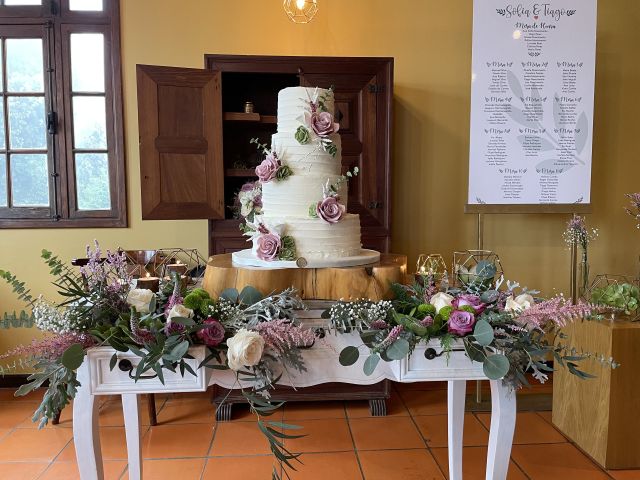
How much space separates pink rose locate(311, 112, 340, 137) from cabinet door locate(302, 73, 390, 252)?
1.09 m

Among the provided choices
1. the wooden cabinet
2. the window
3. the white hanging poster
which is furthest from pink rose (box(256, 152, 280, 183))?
the window

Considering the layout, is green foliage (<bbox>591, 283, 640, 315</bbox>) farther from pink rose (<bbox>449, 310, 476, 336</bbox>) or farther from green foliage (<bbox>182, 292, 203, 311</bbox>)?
green foliage (<bbox>182, 292, 203, 311</bbox>)

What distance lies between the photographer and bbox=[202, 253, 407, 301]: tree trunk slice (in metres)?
1.49

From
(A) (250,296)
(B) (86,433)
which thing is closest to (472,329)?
(A) (250,296)

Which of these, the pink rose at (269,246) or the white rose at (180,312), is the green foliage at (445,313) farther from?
the white rose at (180,312)

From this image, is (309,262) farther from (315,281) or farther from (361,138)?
(361,138)

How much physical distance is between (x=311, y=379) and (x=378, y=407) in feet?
4.82

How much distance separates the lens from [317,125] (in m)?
1.62

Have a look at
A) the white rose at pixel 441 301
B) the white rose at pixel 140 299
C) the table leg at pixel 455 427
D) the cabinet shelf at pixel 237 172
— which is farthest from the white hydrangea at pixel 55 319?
the cabinet shelf at pixel 237 172

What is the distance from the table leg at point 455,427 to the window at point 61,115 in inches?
90.9

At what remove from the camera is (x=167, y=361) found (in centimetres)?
123

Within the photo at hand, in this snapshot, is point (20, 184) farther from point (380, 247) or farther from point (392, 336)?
point (392, 336)

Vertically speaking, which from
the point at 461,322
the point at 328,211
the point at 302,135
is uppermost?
the point at 302,135

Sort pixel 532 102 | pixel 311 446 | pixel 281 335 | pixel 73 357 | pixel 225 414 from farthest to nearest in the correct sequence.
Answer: pixel 532 102, pixel 225 414, pixel 311 446, pixel 281 335, pixel 73 357
